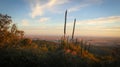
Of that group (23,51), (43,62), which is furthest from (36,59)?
(23,51)

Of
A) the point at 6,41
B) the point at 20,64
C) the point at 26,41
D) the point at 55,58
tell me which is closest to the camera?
the point at 20,64

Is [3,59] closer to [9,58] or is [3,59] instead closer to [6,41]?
[9,58]

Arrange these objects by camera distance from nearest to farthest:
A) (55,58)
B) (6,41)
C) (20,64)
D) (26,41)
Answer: (20,64)
(55,58)
(6,41)
(26,41)

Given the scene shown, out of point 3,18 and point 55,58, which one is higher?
point 3,18

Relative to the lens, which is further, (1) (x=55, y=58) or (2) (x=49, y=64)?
(1) (x=55, y=58)

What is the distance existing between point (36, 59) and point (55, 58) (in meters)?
2.08

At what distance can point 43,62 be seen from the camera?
66.0 ft

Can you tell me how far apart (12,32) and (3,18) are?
289 cm

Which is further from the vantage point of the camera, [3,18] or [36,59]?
[3,18]

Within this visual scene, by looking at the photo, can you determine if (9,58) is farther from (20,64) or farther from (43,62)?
(43,62)

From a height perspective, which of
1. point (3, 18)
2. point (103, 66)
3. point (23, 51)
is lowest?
point (103, 66)

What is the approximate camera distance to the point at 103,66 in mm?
20672

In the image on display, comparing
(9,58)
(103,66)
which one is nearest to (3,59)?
(9,58)

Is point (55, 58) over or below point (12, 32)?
below
